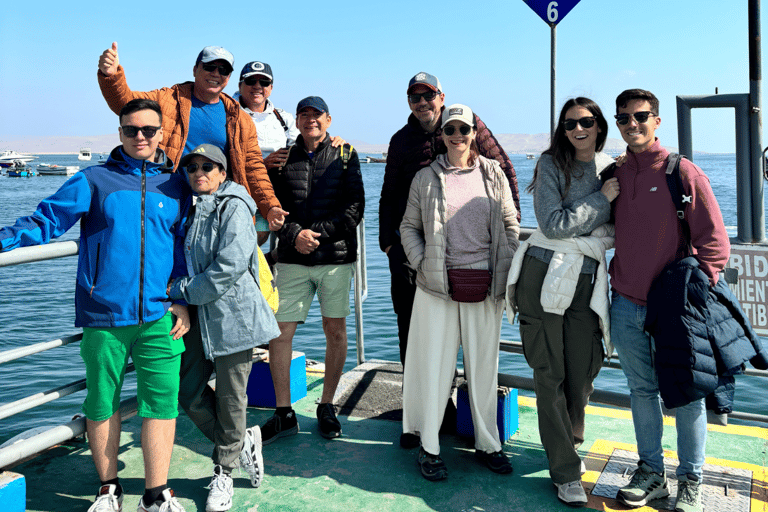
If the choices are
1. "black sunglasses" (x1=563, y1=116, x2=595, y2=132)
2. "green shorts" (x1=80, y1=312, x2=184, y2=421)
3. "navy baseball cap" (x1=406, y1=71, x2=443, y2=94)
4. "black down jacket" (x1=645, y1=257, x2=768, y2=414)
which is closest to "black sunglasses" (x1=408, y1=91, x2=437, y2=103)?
"navy baseball cap" (x1=406, y1=71, x2=443, y2=94)

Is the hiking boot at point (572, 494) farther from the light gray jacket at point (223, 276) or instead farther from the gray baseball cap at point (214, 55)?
the gray baseball cap at point (214, 55)

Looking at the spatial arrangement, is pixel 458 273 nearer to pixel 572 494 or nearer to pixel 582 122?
pixel 582 122

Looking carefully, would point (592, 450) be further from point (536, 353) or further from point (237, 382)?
point (237, 382)

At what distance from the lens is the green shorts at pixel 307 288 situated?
384cm

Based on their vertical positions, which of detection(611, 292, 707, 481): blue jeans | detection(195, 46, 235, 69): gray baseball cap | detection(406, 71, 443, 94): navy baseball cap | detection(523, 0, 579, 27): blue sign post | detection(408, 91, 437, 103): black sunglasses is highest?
detection(523, 0, 579, 27): blue sign post

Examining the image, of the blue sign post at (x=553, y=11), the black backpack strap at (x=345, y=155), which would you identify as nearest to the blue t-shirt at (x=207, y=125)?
the black backpack strap at (x=345, y=155)

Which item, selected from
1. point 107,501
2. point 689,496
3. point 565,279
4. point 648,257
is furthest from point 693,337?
point 107,501

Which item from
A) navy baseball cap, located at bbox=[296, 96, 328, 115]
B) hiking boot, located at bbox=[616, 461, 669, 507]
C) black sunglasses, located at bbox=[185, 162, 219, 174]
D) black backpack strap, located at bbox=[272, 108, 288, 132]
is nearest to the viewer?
hiking boot, located at bbox=[616, 461, 669, 507]

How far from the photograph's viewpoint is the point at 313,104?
3701 mm

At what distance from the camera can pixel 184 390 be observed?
311cm

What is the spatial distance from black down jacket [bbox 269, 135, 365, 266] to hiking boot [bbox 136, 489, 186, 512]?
1.49 meters

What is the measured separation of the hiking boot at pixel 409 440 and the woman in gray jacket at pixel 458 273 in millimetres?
200

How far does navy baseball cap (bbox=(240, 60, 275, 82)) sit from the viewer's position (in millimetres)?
4008

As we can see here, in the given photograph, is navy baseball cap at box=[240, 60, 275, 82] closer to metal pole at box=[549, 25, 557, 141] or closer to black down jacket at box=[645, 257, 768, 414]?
metal pole at box=[549, 25, 557, 141]
